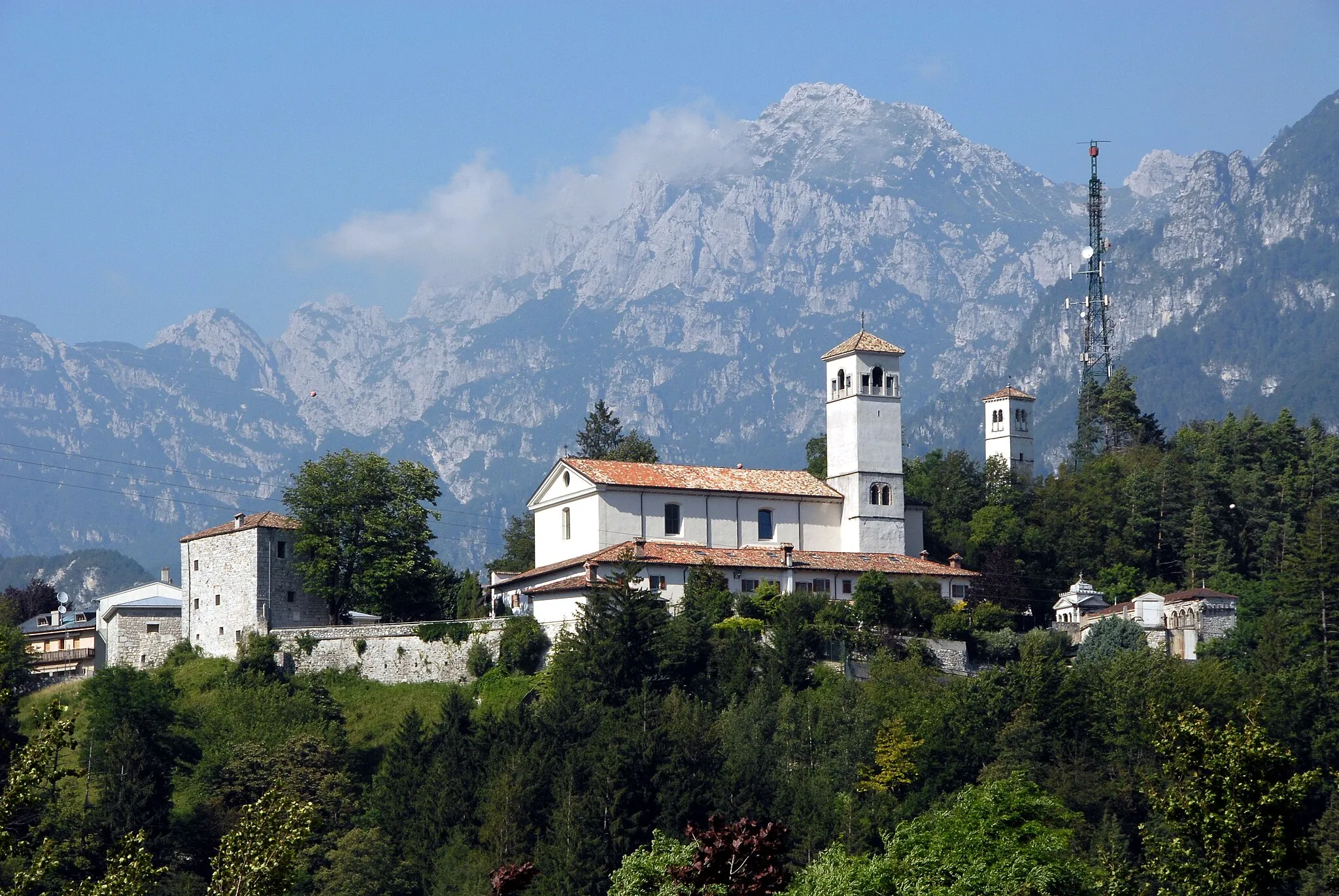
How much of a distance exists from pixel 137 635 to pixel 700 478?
23418mm

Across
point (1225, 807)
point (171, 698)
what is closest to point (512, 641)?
point (171, 698)

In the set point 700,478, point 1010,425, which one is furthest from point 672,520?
point 1010,425

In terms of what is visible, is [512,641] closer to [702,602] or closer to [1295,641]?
[702,602]

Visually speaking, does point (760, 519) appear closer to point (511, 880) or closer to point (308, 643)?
point (308, 643)

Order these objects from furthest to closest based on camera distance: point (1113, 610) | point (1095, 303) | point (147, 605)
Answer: point (1095, 303)
point (147, 605)
point (1113, 610)

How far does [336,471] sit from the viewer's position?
3137 inches

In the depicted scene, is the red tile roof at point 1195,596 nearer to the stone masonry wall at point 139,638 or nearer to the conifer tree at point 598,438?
the conifer tree at point 598,438

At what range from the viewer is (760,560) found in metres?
73.4

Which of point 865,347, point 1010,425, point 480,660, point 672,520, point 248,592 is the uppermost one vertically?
point 1010,425

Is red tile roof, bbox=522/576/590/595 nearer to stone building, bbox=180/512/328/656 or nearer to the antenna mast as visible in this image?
stone building, bbox=180/512/328/656

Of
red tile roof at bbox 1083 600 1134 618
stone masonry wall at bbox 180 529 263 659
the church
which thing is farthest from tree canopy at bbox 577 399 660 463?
red tile roof at bbox 1083 600 1134 618

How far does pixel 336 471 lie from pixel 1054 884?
145ft

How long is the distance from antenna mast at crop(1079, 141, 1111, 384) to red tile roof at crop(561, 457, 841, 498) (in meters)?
42.5

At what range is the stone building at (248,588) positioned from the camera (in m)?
75.8
